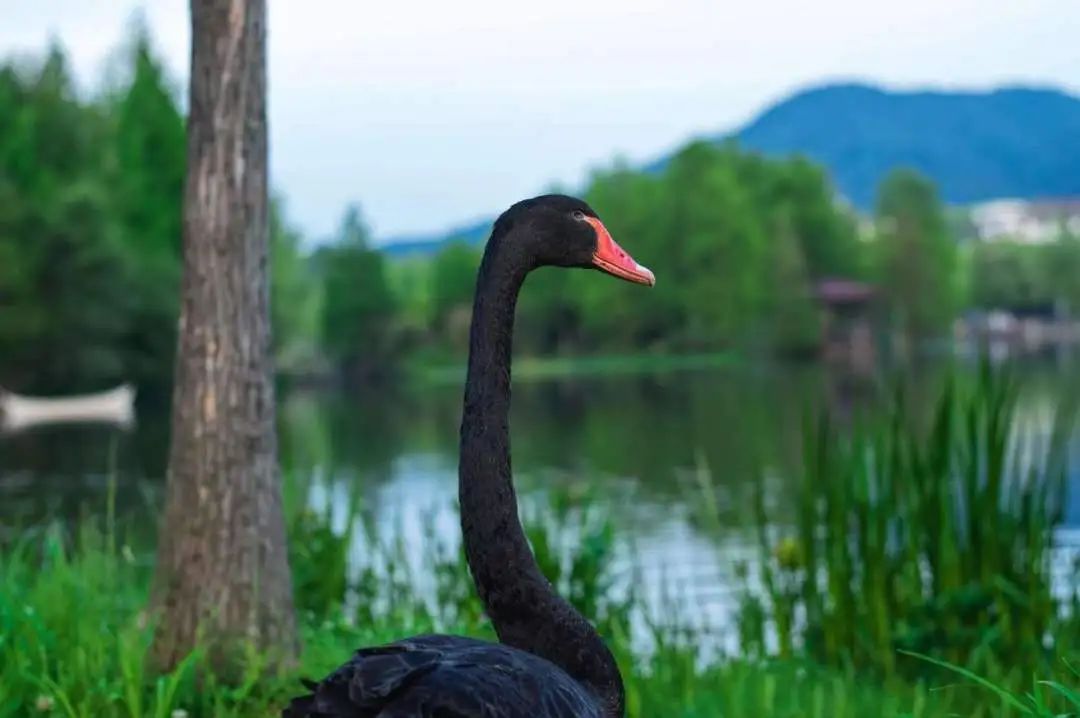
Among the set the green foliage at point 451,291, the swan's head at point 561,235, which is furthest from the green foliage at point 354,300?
the swan's head at point 561,235

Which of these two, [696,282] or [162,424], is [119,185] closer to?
[162,424]

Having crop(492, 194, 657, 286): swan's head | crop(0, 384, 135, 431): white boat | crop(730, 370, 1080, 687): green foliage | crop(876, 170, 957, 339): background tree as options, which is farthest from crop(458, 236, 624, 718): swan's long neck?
crop(876, 170, 957, 339): background tree

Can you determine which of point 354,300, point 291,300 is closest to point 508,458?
point 291,300

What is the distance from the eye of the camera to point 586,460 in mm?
28344

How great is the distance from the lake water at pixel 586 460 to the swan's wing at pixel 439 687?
128 inches

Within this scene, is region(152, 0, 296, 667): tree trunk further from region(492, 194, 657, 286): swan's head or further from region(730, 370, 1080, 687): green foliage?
region(730, 370, 1080, 687): green foliage

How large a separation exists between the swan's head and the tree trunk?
2.11 meters

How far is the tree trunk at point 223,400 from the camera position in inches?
214

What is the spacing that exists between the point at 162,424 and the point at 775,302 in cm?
5062

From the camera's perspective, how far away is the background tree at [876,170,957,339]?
9462 centimetres

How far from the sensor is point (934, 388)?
45.5 metres

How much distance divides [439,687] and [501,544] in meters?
0.76

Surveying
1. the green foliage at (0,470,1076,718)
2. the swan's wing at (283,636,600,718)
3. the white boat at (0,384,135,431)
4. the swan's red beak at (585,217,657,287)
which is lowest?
the white boat at (0,384,135,431)

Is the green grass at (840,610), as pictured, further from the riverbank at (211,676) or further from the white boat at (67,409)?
the white boat at (67,409)
